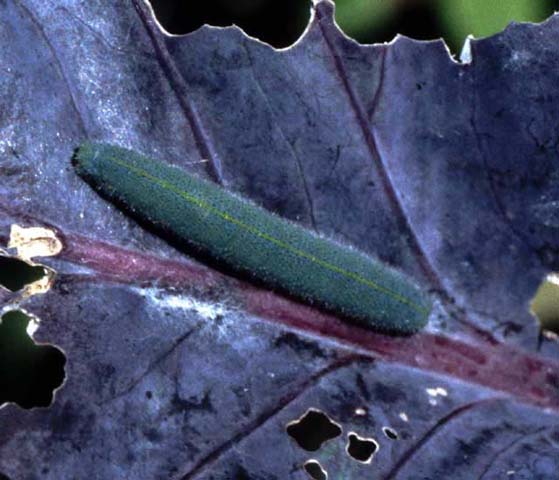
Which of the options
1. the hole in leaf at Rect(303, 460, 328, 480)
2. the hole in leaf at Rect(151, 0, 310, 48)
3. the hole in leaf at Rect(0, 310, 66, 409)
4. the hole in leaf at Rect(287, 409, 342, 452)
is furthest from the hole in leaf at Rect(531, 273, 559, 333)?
the hole in leaf at Rect(0, 310, 66, 409)

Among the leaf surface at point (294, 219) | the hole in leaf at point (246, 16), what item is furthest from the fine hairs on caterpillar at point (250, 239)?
the hole in leaf at point (246, 16)

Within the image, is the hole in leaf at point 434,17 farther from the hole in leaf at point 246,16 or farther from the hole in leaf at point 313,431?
the hole in leaf at point 313,431

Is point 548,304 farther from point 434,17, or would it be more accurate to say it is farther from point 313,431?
point 434,17

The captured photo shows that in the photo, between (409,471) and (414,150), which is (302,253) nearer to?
(414,150)

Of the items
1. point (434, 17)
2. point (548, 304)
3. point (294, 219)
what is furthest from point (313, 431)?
point (434, 17)

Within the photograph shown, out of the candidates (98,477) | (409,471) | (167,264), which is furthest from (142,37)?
(409,471)

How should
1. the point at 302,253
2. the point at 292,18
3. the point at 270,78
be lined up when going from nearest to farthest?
the point at 302,253 → the point at 270,78 → the point at 292,18
